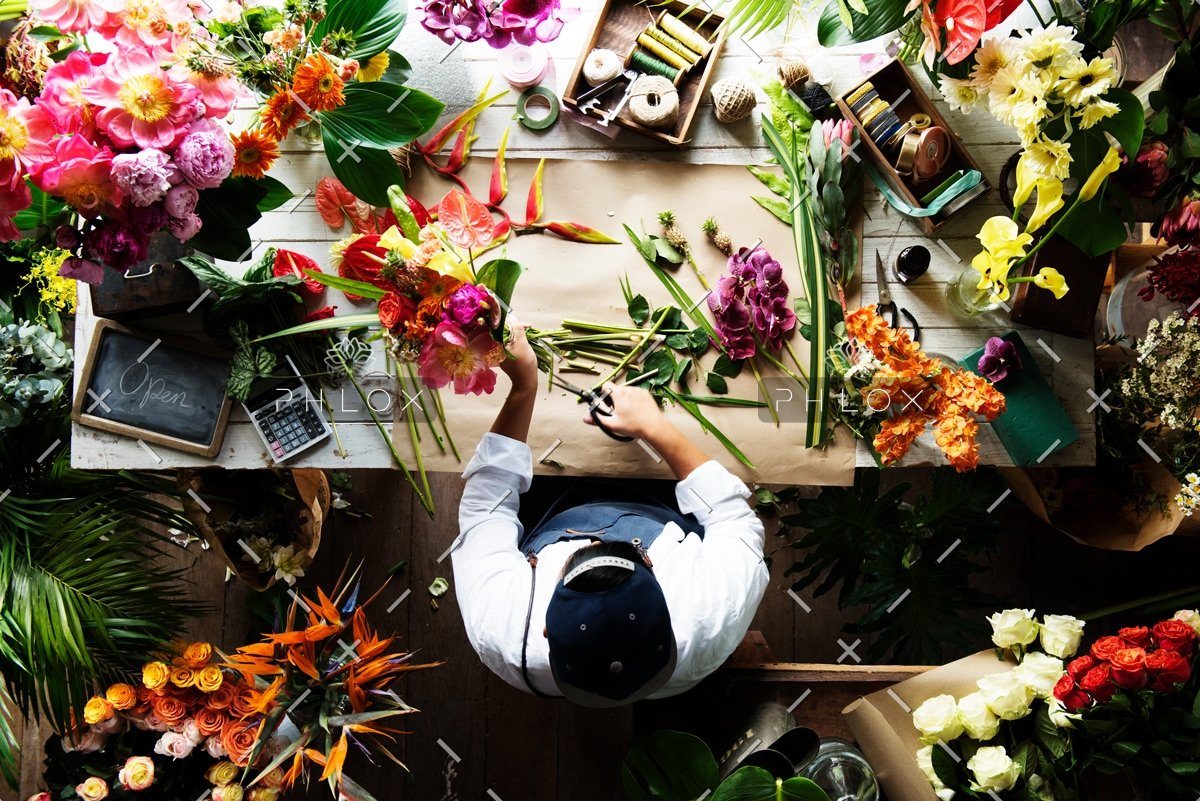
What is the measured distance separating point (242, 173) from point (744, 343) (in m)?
0.91

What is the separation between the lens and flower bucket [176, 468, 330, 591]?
5.69 ft

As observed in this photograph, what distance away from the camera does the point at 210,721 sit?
1605 mm

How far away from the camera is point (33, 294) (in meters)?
1.70

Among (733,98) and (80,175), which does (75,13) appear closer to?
(80,175)

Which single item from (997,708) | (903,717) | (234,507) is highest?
(997,708)

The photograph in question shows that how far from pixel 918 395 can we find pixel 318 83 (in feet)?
3.65

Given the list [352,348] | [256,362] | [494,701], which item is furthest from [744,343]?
[494,701]

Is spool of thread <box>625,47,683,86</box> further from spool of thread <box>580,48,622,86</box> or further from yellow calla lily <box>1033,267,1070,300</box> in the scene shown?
yellow calla lily <box>1033,267,1070,300</box>

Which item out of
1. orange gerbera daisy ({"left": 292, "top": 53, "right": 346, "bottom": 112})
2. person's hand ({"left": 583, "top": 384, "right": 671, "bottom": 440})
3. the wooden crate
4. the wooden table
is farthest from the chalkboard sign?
the wooden crate

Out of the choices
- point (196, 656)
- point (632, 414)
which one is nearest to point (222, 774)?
point (196, 656)

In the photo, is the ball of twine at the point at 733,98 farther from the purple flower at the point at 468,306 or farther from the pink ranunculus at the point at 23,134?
the pink ranunculus at the point at 23,134

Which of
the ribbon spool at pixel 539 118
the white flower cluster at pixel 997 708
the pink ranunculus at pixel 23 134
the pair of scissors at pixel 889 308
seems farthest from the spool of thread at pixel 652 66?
the white flower cluster at pixel 997 708

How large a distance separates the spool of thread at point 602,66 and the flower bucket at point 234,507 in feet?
3.20

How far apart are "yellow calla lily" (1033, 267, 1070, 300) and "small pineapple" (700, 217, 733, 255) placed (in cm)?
53
